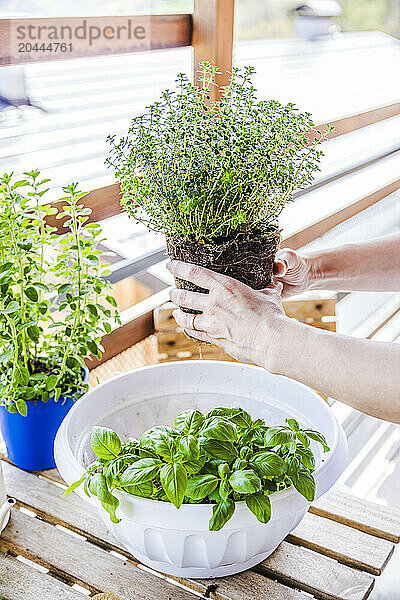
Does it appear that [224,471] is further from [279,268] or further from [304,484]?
[279,268]

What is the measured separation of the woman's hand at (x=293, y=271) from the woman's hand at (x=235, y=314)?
131 millimetres

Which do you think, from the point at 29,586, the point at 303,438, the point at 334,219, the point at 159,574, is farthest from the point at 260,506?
the point at 334,219

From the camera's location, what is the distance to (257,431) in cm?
93

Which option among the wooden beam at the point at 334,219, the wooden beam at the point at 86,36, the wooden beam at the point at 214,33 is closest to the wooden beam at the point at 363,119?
the wooden beam at the point at 334,219

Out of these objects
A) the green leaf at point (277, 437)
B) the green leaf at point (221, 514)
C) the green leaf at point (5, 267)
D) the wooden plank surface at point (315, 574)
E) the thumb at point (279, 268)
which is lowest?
the wooden plank surface at point (315, 574)

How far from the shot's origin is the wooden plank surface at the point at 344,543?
100cm

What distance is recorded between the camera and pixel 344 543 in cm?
104

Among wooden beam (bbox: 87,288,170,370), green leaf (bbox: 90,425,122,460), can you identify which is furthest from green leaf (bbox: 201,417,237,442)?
wooden beam (bbox: 87,288,170,370)

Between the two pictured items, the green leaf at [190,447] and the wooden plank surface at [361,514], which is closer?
the green leaf at [190,447]

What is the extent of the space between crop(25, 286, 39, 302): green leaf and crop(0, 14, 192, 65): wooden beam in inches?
21.7

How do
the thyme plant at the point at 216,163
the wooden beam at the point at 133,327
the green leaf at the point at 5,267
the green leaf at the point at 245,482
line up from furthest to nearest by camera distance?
the wooden beam at the point at 133,327, the green leaf at the point at 5,267, the thyme plant at the point at 216,163, the green leaf at the point at 245,482

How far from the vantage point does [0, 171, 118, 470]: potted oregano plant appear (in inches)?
42.6

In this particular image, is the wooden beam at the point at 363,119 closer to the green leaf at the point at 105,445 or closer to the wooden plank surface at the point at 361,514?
the wooden plank surface at the point at 361,514

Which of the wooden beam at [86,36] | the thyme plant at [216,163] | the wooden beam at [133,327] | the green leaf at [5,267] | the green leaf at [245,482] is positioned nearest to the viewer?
the green leaf at [245,482]
